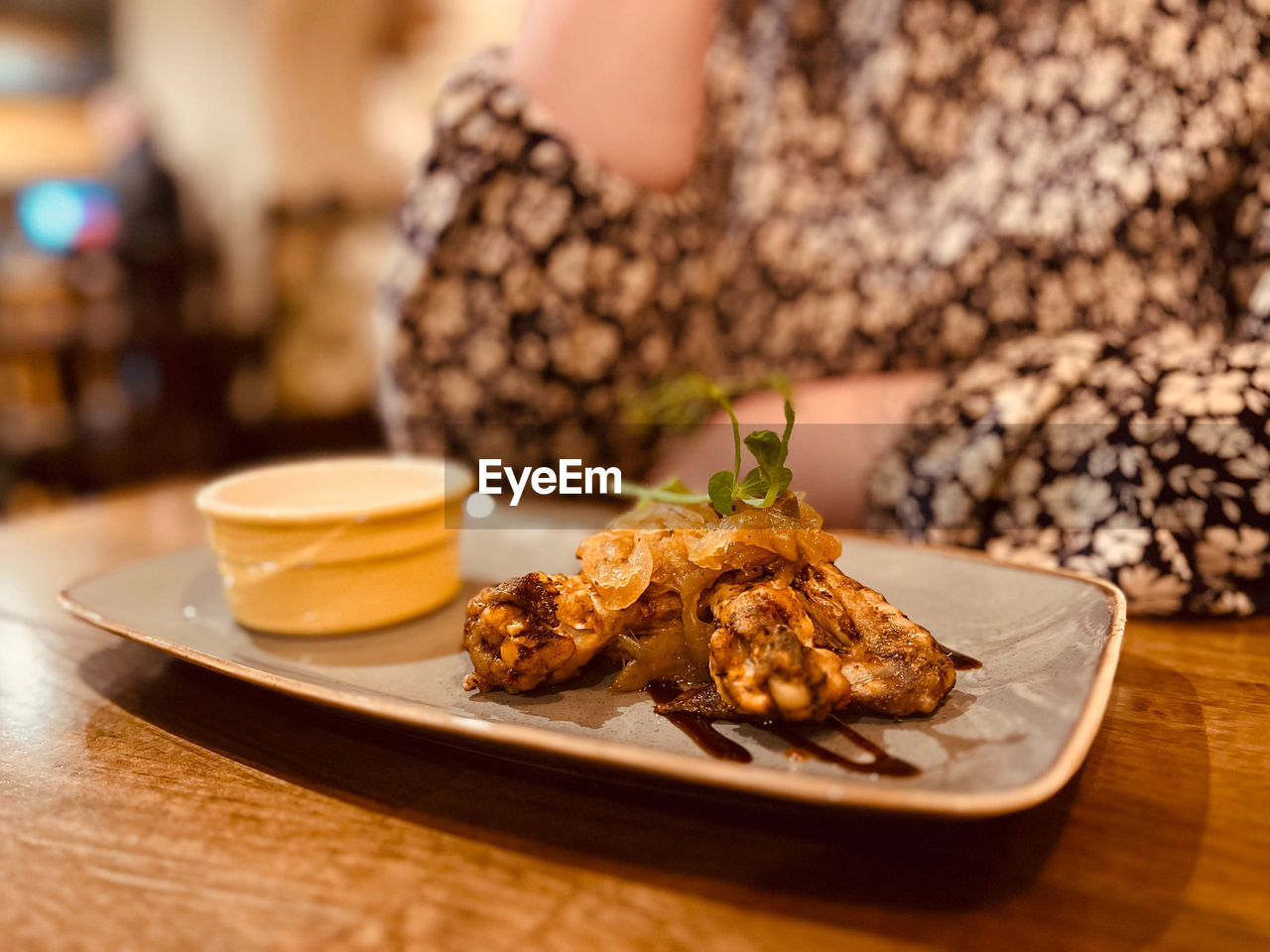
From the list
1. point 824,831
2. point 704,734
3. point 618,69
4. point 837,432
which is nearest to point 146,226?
point 618,69

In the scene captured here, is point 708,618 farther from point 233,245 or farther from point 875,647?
point 233,245

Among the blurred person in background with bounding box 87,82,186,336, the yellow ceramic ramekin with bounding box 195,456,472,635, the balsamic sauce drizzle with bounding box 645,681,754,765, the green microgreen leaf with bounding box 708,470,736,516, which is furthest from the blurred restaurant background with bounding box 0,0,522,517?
the balsamic sauce drizzle with bounding box 645,681,754,765

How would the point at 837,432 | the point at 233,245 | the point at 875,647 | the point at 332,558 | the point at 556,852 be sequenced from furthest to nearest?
the point at 233,245 < the point at 837,432 < the point at 332,558 < the point at 875,647 < the point at 556,852

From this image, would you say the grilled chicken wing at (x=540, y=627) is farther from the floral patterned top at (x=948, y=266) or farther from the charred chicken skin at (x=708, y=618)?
the floral patterned top at (x=948, y=266)

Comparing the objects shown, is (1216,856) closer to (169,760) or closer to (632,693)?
(632,693)

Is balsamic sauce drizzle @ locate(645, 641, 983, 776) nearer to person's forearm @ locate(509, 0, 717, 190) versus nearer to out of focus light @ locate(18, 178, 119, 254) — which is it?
person's forearm @ locate(509, 0, 717, 190)

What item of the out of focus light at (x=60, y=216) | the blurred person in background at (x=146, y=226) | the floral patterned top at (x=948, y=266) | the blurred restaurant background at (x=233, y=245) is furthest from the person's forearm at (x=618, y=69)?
the out of focus light at (x=60, y=216)
